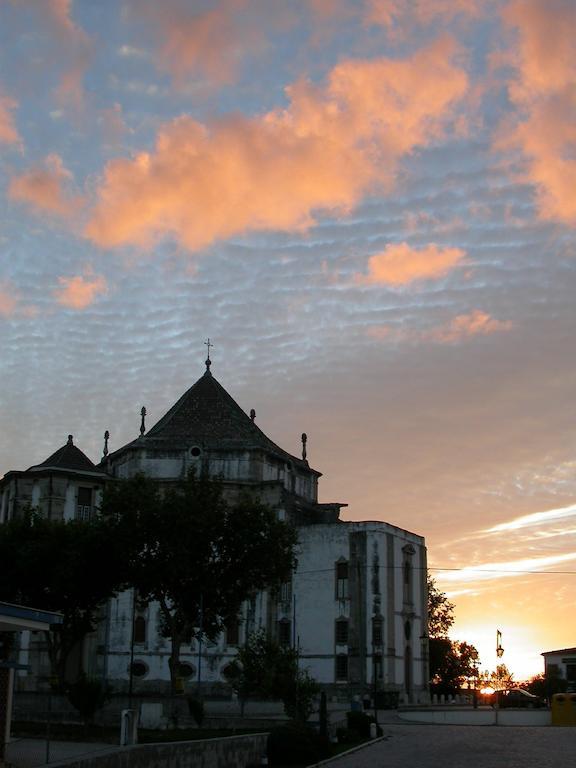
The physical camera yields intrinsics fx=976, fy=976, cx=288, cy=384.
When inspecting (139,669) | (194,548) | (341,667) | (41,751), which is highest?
(194,548)

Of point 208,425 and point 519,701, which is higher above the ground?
point 208,425

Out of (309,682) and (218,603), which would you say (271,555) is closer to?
(218,603)

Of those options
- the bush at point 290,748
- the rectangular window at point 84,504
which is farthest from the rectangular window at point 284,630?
the bush at point 290,748

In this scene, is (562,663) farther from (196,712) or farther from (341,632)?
(196,712)

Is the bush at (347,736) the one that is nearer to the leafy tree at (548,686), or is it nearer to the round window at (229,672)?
the round window at (229,672)

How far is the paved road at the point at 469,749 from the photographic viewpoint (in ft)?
93.6

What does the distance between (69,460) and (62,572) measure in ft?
71.6

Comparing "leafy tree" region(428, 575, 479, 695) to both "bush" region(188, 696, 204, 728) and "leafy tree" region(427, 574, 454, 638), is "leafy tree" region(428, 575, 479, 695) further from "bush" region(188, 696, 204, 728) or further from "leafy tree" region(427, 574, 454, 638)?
"bush" region(188, 696, 204, 728)

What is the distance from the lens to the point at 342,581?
67.5 meters

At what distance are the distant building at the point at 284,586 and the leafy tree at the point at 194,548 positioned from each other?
19249mm

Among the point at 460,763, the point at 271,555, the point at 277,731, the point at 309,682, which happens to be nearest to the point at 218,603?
the point at 271,555

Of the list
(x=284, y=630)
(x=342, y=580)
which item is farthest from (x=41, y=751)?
(x=284, y=630)

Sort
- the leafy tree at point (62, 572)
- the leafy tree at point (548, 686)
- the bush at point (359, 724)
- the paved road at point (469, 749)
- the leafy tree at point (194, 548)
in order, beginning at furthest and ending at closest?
1. the leafy tree at point (548, 686)
2. the leafy tree at point (62, 572)
3. the leafy tree at point (194, 548)
4. the bush at point (359, 724)
5. the paved road at point (469, 749)

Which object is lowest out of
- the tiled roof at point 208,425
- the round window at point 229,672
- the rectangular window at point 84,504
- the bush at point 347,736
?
the bush at point 347,736
